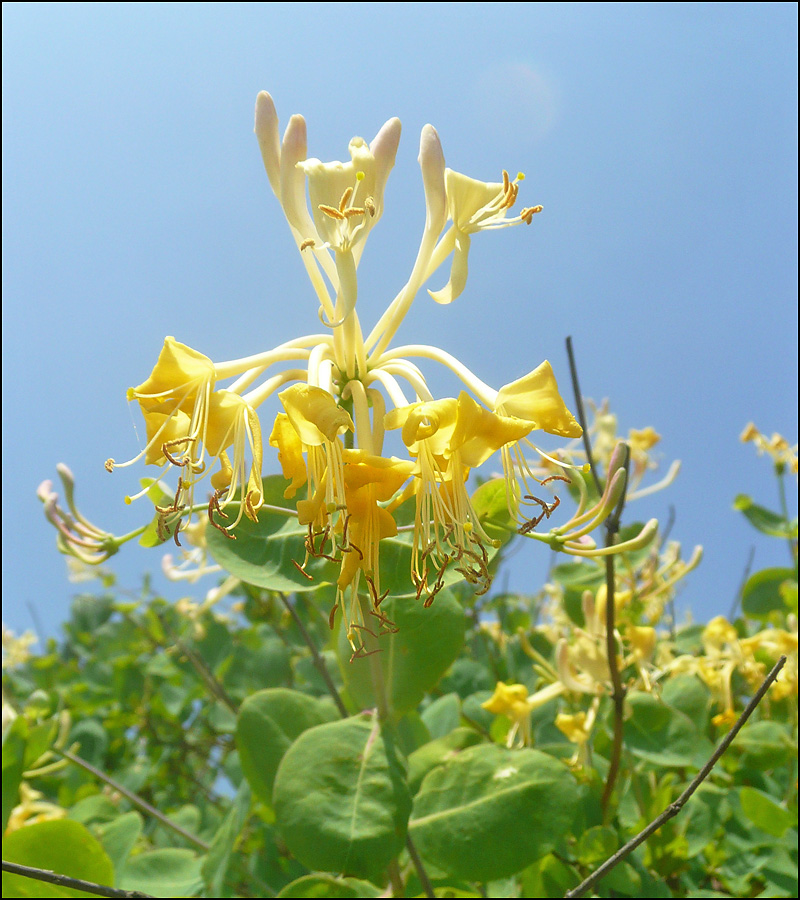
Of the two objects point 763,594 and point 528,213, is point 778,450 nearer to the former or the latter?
point 763,594

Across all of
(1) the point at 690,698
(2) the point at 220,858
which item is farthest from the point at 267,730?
(1) the point at 690,698

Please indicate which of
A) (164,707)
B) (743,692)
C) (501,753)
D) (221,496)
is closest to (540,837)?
(501,753)

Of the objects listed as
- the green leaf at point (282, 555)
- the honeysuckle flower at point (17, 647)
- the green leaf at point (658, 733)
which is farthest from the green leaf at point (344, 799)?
the honeysuckle flower at point (17, 647)

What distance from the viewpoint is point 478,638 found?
7.13 feet

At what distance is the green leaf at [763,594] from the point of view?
1910 millimetres

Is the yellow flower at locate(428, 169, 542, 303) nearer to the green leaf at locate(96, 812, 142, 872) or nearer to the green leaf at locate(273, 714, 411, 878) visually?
the green leaf at locate(273, 714, 411, 878)

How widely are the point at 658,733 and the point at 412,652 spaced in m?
0.64

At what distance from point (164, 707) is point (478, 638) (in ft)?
3.88

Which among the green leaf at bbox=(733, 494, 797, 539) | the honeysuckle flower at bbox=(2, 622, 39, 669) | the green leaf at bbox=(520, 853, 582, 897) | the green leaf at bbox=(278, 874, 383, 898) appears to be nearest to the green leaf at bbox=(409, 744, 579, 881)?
the green leaf at bbox=(278, 874, 383, 898)

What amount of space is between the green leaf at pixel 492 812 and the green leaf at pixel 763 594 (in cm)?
131

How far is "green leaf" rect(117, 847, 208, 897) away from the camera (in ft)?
3.68

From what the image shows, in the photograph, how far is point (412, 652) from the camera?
2.92 feet

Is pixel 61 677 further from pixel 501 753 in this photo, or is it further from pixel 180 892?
pixel 501 753

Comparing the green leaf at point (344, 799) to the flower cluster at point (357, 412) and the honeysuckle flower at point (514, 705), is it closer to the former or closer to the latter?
the flower cluster at point (357, 412)
